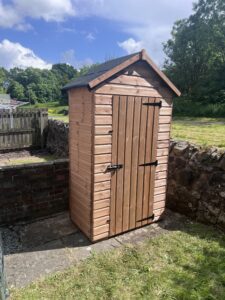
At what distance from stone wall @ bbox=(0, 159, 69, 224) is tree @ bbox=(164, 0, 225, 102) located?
14.7m

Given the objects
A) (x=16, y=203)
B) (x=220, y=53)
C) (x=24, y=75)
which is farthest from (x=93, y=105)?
(x=24, y=75)

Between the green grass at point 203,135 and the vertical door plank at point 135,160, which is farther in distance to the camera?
the green grass at point 203,135

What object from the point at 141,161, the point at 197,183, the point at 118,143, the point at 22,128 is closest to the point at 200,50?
the point at 22,128

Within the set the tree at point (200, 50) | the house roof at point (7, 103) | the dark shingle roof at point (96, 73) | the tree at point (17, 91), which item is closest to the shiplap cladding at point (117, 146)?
the dark shingle roof at point (96, 73)

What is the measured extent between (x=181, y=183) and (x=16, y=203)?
325 centimetres

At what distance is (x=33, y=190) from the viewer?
4254 mm

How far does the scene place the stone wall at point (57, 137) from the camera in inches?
349

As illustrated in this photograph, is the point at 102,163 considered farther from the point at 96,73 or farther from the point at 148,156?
the point at 96,73

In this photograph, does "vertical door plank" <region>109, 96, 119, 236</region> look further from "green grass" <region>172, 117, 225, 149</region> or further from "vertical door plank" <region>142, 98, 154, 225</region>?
"green grass" <region>172, 117, 225, 149</region>

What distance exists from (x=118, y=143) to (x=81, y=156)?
0.68m

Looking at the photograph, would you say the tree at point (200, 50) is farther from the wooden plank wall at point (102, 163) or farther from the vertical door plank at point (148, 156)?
the wooden plank wall at point (102, 163)

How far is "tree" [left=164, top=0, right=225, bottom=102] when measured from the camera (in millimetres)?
17688

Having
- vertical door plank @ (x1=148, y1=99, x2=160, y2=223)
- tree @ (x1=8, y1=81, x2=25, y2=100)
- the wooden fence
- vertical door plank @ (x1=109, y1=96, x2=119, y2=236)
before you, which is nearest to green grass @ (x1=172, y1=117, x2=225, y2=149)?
vertical door plank @ (x1=148, y1=99, x2=160, y2=223)

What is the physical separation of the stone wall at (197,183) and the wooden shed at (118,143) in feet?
1.88
